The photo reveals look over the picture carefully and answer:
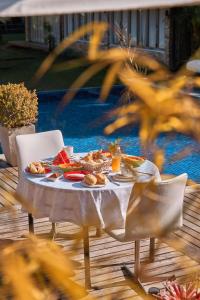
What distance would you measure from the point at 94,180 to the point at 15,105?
385 cm

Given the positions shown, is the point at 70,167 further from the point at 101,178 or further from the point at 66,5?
the point at 66,5

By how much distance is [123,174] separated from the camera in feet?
16.0

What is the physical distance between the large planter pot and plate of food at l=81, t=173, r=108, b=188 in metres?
3.75

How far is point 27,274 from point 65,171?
463 cm

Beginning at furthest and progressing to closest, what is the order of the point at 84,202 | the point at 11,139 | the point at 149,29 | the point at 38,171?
the point at 149,29, the point at 11,139, the point at 38,171, the point at 84,202

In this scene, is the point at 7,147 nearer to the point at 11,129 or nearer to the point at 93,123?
the point at 11,129

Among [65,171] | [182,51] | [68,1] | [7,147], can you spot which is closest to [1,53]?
[182,51]

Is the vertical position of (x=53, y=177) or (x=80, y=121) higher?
(x=53, y=177)

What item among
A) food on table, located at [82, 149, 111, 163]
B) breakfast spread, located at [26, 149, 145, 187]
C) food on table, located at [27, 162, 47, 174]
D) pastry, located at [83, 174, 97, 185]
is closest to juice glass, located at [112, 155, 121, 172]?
breakfast spread, located at [26, 149, 145, 187]

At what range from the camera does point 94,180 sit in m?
4.73

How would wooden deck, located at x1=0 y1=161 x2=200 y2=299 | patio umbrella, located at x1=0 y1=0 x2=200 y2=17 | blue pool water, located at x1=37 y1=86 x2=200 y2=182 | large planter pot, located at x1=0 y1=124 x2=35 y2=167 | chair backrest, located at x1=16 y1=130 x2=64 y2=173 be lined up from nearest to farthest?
patio umbrella, located at x1=0 y1=0 x2=200 y2=17
wooden deck, located at x1=0 y1=161 x2=200 y2=299
chair backrest, located at x1=16 y1=130 x2=64 y2=173
large planter pot, located at x1=0 y1=124 x2=35 y2=167
blue pool water, located at x1=37 y1=86 x2=200 y2=182

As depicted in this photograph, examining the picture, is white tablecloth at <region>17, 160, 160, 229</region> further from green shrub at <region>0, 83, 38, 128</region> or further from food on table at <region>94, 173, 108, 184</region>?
green shrub at <region>0, 83, 38, 128</region>

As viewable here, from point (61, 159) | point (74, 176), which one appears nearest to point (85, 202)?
point (74, 176)

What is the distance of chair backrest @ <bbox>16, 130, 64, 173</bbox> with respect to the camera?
6176 mm
